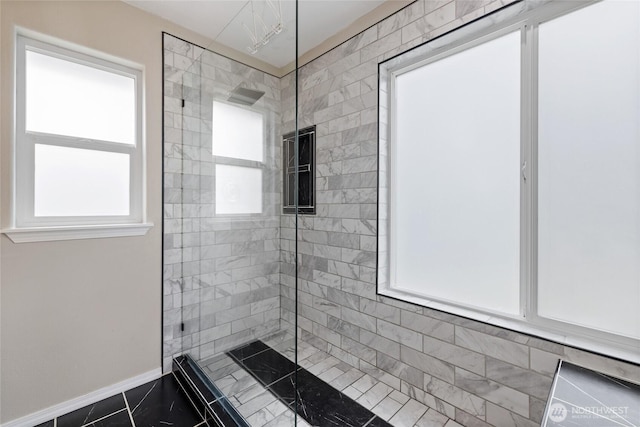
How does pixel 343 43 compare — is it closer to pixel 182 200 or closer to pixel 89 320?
pixel 182 200

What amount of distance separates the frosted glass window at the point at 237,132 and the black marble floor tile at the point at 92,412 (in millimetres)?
1763

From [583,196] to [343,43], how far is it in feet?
6.55

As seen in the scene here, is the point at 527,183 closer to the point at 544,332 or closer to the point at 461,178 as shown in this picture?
the point at 461,178

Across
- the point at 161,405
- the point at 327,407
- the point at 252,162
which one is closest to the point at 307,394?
the point at 327,407

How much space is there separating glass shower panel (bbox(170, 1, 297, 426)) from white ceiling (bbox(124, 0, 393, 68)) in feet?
0.04

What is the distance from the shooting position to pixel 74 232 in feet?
5.60

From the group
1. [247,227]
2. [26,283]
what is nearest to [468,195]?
[247,227]

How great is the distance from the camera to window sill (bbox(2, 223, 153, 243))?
1535 millimetres

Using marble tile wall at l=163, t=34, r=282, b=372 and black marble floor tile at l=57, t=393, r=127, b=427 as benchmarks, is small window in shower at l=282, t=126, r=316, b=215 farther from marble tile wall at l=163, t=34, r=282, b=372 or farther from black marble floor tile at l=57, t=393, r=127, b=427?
black marble floor tile at l=57, t=393, r=127, b=427

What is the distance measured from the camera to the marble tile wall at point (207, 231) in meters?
1.40

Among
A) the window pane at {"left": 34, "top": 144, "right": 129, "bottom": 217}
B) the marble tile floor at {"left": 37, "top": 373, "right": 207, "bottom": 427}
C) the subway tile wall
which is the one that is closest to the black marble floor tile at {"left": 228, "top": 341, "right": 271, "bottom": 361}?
the subway tile wall

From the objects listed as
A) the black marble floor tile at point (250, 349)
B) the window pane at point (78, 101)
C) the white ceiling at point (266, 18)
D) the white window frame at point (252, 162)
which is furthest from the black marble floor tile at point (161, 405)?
the white ceiling at point (266, 18)

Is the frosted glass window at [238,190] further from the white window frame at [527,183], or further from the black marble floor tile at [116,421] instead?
the black marble floor tile at [116,421]

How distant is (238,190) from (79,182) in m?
1.18
